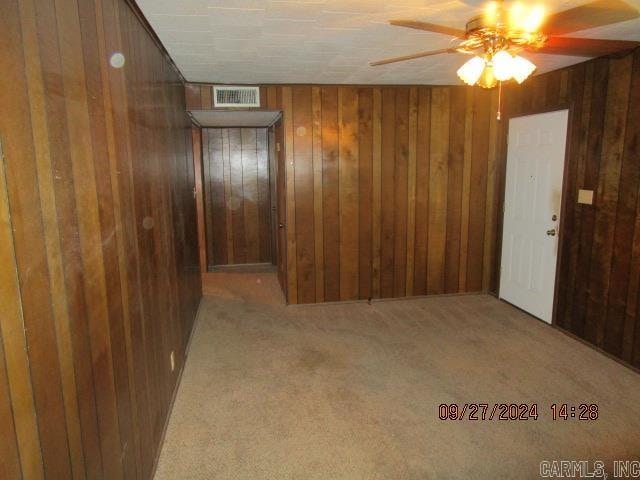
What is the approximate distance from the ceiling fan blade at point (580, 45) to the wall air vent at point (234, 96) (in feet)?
8.79

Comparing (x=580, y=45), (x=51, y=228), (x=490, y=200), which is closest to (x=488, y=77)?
(x=580, y=45)

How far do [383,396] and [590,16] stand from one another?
239cm

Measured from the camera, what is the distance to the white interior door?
387cm

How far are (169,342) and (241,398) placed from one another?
61cm

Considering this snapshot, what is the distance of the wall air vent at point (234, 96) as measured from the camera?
13.5 feet

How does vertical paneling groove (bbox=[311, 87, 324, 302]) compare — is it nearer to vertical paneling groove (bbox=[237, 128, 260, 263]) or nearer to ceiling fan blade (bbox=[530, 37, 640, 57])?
vertical paneling groove (bbox=[237, 128, 260, 263])

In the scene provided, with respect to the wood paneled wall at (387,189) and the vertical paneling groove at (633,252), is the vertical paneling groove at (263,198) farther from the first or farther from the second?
the vertical paneling groove at (633,252)

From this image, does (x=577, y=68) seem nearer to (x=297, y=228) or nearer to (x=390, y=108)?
(x=390, y=108)

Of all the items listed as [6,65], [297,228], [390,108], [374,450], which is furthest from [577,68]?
[6,65]

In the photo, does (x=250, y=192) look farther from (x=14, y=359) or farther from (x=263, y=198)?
(x=14, y=359)

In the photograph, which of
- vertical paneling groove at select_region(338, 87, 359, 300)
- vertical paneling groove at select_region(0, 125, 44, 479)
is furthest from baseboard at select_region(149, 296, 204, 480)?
vertical paneling groove at select_region(338, 87, 359, 300)

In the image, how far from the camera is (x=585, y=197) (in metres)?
3.52

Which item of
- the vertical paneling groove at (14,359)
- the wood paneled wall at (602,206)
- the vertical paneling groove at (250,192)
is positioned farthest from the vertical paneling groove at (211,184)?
the vertical paneling groove at (14,359)

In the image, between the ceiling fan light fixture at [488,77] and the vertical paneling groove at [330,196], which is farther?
the vertical paneling groove at [330,196]
